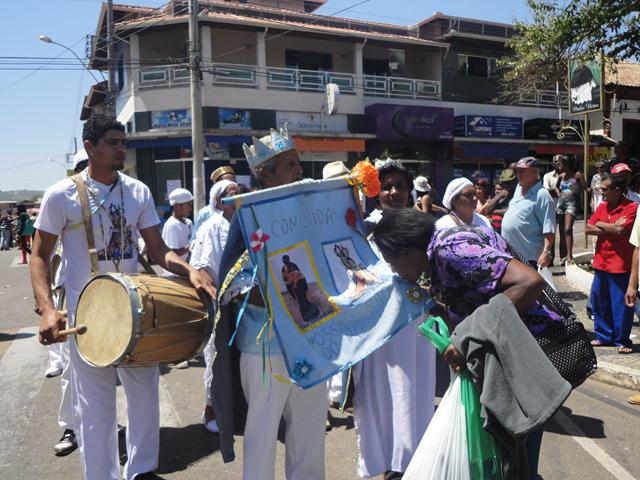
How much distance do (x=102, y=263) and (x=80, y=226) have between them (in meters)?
0.25

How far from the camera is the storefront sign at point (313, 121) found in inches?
934

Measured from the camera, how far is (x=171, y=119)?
2222 cm

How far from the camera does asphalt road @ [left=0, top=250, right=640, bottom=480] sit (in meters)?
3.82

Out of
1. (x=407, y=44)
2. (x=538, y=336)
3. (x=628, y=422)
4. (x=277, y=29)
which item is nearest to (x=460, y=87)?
(x=407, y=44)

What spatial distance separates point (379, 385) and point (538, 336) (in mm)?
1262

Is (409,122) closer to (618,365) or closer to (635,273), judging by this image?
(618,365)

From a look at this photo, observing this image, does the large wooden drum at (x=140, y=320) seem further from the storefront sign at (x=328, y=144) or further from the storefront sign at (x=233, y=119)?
the storefront sign at (x=328, y=144)

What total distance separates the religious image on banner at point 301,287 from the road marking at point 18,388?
2.75 metres

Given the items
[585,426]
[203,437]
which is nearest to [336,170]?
[203,437]

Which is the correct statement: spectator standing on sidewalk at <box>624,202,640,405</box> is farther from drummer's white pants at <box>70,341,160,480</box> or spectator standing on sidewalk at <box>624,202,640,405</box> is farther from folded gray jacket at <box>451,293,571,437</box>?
drummer's white pants at <box>70,341,160,480</box>

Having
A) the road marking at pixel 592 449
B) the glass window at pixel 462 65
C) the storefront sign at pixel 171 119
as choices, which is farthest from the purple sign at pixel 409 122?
the road marking at pixel 592 449

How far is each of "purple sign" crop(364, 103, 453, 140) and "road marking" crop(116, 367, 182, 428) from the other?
2073cm

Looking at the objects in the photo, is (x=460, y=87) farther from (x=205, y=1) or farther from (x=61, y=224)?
(x=61, y=224)

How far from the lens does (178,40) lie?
24.4 metres
